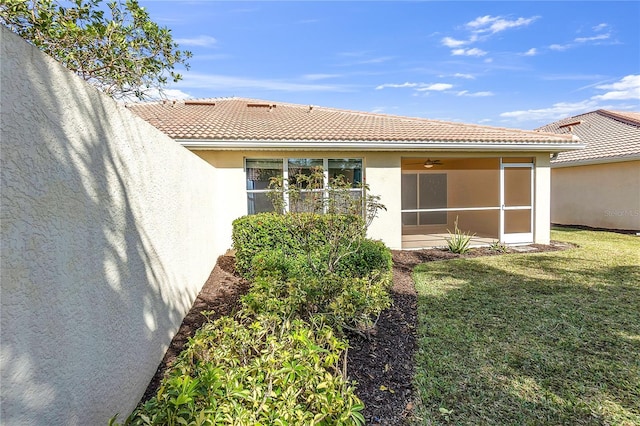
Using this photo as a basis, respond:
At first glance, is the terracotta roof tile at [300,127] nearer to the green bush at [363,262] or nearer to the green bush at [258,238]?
the green bush at [258,238]

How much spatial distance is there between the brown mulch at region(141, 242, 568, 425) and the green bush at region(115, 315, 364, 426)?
94cm

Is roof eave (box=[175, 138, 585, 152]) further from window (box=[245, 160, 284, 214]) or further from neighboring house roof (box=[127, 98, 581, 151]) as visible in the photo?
window (box=[245, 160, 284, 214])

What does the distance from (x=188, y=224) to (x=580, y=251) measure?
36.7 ft

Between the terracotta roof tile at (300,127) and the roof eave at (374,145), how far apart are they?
9 centimetres

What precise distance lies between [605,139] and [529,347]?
1722 centimetres

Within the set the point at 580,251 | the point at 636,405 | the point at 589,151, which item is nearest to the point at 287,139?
the point at 636,405

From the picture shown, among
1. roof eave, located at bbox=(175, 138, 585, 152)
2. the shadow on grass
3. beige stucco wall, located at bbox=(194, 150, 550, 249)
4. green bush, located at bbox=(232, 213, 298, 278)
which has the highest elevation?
roof eave, located at bbox=(175, 138, 585, 152)

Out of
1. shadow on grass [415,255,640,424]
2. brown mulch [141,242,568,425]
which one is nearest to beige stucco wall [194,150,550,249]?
brown mulch [141,242,568,425]

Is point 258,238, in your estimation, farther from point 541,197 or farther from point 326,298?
point 541,197

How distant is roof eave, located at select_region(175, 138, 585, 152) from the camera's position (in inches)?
336

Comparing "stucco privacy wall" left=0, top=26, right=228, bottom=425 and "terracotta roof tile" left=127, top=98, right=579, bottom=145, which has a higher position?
"terracotta roof tile" left=127, top=98, right=579, bottom=145

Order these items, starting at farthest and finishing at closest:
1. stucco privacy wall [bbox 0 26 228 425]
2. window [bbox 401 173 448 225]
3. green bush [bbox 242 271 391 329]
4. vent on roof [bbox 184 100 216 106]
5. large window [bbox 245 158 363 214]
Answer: window [bbox 401 173 448 225] → vent on roof [bbox 184 100 216 106] → large window [bbox 245 158 363 214] → green bush [bbox 242 271 391 329] → stucco privacy wall [bbox 0 26 228 425]

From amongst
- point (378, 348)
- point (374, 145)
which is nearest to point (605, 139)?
point (374, 145)

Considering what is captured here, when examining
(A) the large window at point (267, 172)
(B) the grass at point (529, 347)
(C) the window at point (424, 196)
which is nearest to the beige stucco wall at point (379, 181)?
(A) the large window at point (267, 172)
